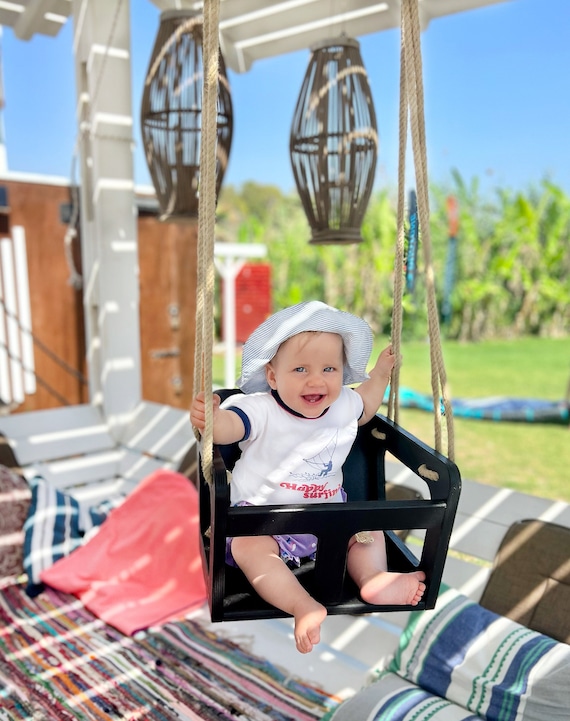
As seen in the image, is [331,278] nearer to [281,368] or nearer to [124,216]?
[124,216]

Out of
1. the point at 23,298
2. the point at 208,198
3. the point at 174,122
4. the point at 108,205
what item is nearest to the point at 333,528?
the point at 208,198

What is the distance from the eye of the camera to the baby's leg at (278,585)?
1.12 meters

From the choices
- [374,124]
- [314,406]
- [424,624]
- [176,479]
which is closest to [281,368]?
[314,406]

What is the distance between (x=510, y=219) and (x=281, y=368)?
8.58 metres

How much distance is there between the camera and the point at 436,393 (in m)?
1.26

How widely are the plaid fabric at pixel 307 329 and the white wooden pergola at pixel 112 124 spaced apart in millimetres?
2399

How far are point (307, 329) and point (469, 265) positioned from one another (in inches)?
336

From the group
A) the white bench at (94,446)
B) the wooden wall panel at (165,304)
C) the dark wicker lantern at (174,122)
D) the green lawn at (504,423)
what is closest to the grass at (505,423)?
the green lawn at (504,423)

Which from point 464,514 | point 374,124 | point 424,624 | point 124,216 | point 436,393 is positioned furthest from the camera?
point 124,216

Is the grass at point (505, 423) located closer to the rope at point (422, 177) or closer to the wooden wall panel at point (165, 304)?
the wooden wall panel at point (165, 304)

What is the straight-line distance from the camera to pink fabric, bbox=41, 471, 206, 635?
2.56 meters

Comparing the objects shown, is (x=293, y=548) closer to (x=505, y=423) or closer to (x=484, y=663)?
(x=484, y=663)

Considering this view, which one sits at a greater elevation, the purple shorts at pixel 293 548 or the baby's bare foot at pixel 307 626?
the purple shorts at pixel 293 548

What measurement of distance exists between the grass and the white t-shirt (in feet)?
13.7
